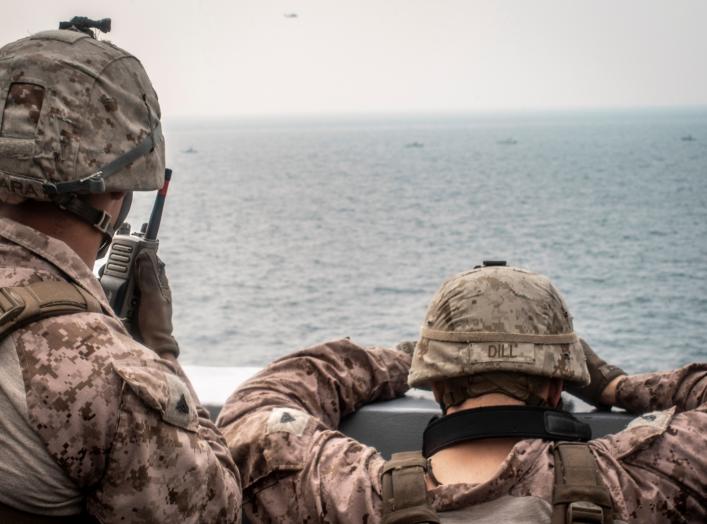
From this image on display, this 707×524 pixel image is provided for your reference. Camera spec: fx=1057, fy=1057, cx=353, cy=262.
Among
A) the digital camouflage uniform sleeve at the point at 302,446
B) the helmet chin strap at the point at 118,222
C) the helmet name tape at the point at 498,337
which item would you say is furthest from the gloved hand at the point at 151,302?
the helmet name tape at the point at 498,337

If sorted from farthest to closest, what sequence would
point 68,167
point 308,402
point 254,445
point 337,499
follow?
point 308,402, point 254,445, point 337,499, point 68,167

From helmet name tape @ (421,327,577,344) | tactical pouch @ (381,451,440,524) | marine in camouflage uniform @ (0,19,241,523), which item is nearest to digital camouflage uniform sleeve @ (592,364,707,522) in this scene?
helmet name tape @ (421,327,577,344)

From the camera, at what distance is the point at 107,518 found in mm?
1649

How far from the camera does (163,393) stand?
64.7 inches

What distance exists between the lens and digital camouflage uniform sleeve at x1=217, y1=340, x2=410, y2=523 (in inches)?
80.9

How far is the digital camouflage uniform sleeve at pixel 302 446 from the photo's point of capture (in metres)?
2.05

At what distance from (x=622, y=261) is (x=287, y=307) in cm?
1318

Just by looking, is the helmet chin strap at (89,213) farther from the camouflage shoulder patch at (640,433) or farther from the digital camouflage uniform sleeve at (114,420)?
the camouflage shoulder patch at (640,433)

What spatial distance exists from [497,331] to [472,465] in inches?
10.2

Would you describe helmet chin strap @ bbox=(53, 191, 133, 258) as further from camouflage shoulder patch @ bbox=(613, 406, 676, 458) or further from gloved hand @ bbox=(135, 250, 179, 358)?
camouflage shoulder patch @ bbox=(613, 406, 676, 458)

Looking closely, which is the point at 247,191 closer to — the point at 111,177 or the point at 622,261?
the point at 622,261

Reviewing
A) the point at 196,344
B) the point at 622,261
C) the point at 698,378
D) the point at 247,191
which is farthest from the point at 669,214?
the point at 698,378

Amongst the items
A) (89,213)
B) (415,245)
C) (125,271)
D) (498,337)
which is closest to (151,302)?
(125,271)

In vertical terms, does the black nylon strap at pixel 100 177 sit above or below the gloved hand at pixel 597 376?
above
